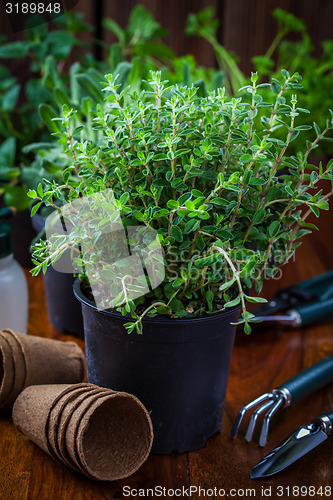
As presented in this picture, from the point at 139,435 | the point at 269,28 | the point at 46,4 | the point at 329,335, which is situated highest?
the point at 46,4

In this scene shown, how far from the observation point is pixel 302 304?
78 centimetres

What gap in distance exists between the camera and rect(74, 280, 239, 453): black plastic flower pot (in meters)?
0.45

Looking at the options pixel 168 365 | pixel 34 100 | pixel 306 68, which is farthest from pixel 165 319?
pixel 306 68

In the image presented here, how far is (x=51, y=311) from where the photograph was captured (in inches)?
27.7

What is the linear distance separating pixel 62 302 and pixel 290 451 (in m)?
0.33

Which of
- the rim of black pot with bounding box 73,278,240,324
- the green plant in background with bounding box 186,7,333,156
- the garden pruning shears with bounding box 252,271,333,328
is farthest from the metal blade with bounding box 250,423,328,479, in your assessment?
the green plant in background with bounding box 186,7,333,156

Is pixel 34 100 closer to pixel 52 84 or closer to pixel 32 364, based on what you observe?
pixel 52 84

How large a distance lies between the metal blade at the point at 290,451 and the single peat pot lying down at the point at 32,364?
194 mm

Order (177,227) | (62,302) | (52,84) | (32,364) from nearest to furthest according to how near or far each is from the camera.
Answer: (177,227) → (32,364) → (62,302) → (52,84)

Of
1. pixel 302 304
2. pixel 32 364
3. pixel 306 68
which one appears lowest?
pixel 302 304

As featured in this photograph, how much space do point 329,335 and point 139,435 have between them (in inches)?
13.9

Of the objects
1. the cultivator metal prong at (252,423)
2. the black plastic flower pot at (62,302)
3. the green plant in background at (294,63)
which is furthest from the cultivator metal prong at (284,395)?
the green plant in background at (294,63)

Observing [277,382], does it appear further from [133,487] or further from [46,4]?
[46,4]

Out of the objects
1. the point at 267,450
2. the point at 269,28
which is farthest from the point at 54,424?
the point at 269,28
